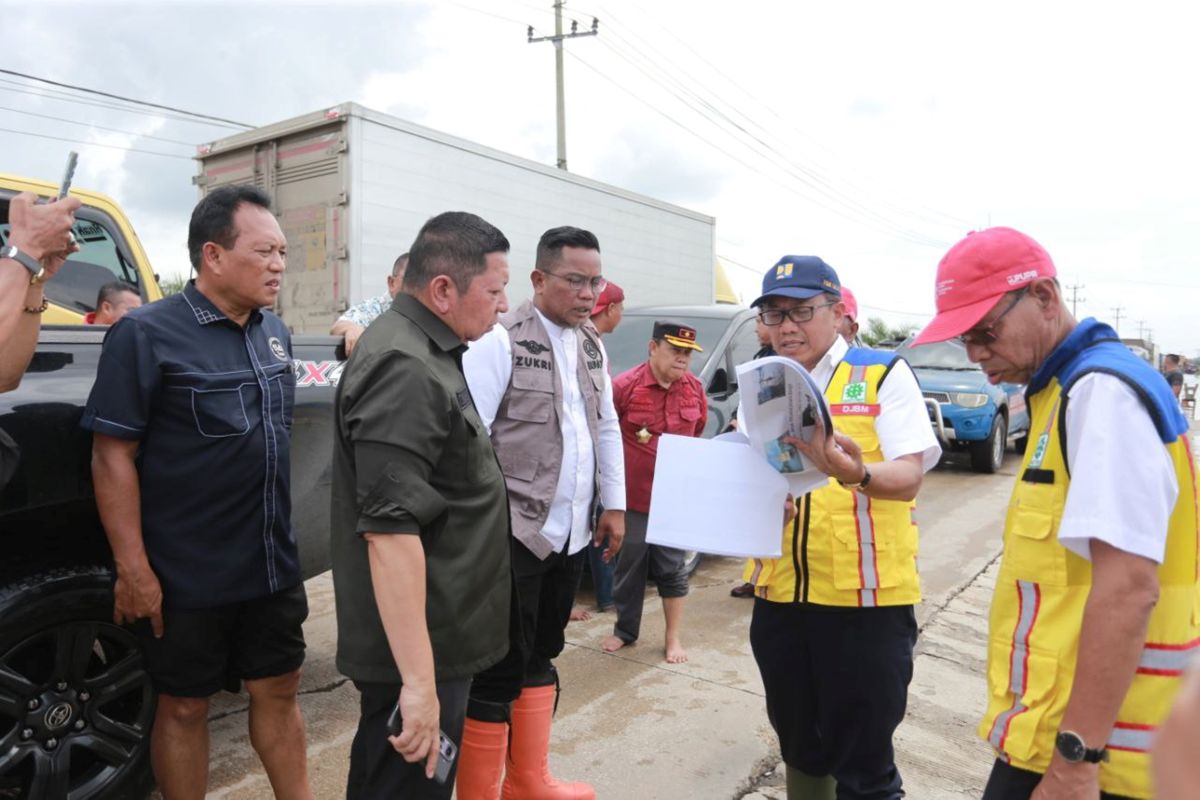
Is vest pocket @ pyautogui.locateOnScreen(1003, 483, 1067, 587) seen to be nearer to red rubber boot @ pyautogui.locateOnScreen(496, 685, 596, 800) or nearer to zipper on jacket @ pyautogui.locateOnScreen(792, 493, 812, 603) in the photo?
zipper on jacket @ pyautogui.locateOnScreen(792, 493, 812, 603)

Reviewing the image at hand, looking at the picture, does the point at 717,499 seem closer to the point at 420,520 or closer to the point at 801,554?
the point at 801,554

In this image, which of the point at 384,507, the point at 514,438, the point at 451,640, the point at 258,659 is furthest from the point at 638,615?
the point at 384,507

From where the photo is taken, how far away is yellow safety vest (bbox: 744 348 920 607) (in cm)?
228

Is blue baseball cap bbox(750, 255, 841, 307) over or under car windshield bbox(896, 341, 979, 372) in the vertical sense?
under

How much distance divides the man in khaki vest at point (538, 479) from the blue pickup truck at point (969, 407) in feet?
25.5

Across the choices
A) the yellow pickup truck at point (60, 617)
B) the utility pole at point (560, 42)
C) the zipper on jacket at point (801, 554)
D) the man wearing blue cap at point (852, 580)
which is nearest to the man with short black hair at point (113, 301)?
the yellow pickup truck at point (60, 617)

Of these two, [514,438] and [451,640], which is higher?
[514,438]

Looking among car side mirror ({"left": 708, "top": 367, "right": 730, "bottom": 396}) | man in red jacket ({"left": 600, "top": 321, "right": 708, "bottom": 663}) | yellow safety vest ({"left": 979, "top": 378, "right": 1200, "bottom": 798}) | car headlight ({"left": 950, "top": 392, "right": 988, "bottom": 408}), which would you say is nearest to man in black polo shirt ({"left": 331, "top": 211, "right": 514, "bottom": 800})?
yellow safety vest ({"left": 979, "top": 378, "right": 1200, "bottom": 798})

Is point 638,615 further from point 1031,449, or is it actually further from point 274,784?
point 1031,449

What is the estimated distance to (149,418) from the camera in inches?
92.4

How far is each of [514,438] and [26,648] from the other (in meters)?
1.54

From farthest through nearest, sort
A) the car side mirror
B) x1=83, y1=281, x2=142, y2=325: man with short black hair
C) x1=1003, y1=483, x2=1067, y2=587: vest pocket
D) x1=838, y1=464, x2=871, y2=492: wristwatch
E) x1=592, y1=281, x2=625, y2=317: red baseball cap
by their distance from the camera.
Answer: the car side mirror → x1=592, y1=281, x2=625, y2=317: red baseball cap → x1=83, y1=281, x2=142, y2=325: man with short black hair → x1=838, y1=464, x2=871, y2=492: wristwatch → x1=1003, y1=483, x2=1067, y2=587: vest pocket

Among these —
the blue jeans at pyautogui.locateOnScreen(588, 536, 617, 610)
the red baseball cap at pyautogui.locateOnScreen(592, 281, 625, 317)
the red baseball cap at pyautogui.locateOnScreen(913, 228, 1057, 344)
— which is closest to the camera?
the red baseball cap at pyautogui.locateOnScreen(913, 228, 1057, 344)

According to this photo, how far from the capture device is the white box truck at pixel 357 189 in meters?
7.98
